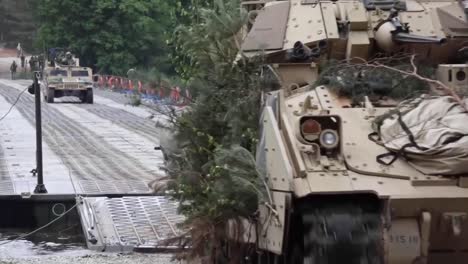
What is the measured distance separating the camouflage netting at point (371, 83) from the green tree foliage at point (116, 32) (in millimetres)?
51946

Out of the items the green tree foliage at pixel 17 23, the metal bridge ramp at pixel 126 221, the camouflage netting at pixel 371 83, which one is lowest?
the green tree foliage at pixel 17 23

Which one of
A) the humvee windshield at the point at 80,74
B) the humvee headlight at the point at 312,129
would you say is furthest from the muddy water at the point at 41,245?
the humvee windshield at the point at 80,74

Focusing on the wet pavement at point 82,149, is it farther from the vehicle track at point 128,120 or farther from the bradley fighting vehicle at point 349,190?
the bradley fighting vehicle at point 349,190

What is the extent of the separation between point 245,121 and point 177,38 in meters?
2.71

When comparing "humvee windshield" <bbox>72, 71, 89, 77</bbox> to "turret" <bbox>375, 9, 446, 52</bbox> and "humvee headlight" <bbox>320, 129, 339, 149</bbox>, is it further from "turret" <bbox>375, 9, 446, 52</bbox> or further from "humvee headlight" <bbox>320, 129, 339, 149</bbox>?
"humvee headlight" <bbox>320, 129, 339, 149</bbox>

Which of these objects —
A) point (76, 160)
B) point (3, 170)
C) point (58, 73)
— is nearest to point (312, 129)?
point (3, 170)

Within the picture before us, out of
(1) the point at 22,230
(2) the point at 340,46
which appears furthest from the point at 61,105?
(2) the point at 340,46

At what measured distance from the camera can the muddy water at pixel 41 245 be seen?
45.4ft

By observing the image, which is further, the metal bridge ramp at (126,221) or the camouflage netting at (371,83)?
the metal bridge ramp at (126,221)

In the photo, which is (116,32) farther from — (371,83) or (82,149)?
(371,83)

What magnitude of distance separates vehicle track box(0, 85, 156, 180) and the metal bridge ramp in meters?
3.42

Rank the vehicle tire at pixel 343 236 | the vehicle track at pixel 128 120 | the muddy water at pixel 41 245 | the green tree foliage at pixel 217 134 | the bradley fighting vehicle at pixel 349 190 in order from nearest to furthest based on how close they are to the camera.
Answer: the vehicle tire at pixel 343 236 < the bradley fighting vehicle at pixel 349 190 < the green tree foliage at pixel 217 134 < the muddy water at pixel 41 245 < the vehicle track at pixel 128 120

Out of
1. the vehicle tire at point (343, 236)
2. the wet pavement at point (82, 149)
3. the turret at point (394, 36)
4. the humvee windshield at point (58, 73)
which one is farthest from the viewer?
the humvee windshield at point (58, 73)

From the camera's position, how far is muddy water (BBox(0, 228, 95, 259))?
45.4 feet
